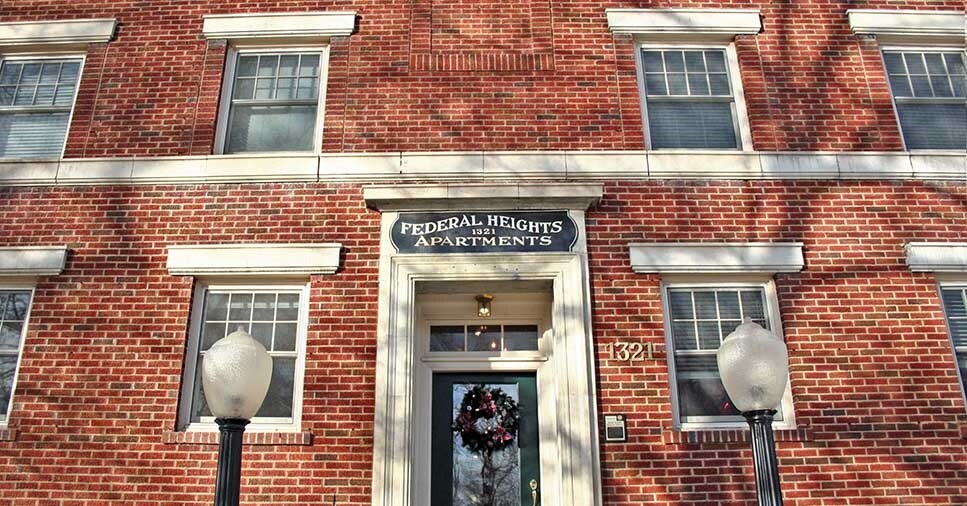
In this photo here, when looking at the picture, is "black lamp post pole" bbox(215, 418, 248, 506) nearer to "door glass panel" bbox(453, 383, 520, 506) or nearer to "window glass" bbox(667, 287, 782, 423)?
"door glass panel" bbox(453, 383, 520, 506)

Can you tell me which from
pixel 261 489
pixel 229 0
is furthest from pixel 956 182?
pixel 229 0

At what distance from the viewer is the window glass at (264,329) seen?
21.8 feet

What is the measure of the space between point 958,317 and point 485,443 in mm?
4566

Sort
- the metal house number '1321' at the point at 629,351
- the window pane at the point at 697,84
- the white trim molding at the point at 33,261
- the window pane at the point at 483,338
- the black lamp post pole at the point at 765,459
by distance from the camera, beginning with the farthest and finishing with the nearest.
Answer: the window pane at the point at 697,84 < the window pane at the point at 483,338 < the white trim molding at the point at 33,261 < the metal house number '1321' at the point at 629,351 < the black lamp post pole at the point at 765,459

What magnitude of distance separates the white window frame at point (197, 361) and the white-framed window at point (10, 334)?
156 centimetres

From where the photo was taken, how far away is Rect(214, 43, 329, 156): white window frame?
7629 millimetres

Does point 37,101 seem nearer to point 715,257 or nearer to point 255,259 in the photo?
point 255,259

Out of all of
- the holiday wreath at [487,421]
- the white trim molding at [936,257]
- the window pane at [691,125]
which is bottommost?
the holiday wreath at [487,421]

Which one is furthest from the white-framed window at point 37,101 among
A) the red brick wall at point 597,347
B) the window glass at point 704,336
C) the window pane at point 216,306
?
the window glass at point 704,336

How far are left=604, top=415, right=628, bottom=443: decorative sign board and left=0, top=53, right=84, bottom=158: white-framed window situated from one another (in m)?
6.11

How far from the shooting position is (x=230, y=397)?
4.46m

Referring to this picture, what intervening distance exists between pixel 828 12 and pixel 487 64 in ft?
12.6

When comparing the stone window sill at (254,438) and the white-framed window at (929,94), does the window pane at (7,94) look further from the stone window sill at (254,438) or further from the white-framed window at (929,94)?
the white-framed window at (929,94)

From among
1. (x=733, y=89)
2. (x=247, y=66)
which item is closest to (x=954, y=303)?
(x=733, y=89)
